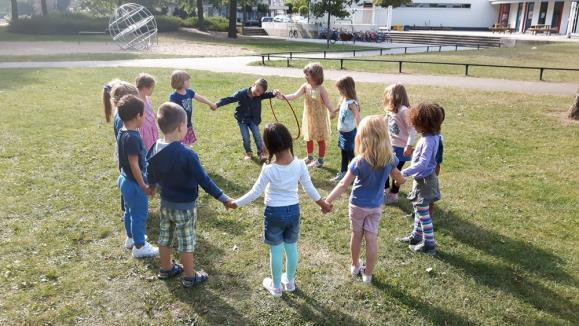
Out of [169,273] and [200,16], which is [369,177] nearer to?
[169,273]

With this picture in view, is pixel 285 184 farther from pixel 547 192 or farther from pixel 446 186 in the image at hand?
pixel 547 192

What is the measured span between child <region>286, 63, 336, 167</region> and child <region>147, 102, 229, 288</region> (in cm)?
313

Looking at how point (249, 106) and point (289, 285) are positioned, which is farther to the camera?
point (249, 106)

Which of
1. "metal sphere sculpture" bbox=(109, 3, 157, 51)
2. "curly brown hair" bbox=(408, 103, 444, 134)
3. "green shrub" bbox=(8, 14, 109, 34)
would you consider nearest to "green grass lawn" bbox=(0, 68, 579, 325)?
"curly brown hair" bbox=(408, 103, 444, 134)

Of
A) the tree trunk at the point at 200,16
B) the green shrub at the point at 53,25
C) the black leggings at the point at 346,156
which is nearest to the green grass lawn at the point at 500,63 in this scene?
the black leggings at the point at 346,156

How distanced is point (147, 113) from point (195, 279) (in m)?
2.15

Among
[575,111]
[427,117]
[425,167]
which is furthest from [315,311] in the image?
[575,111]

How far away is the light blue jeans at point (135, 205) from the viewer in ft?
13.5

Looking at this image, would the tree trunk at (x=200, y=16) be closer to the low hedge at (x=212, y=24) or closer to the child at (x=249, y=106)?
the low hedge at (x=212, y=24)

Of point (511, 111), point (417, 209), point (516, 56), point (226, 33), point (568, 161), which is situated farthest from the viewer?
point (226, 33)

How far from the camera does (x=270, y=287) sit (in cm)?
395

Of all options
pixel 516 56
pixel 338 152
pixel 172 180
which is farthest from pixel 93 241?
pixel 516 56

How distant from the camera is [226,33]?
140ft

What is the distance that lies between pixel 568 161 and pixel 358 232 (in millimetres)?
5439
